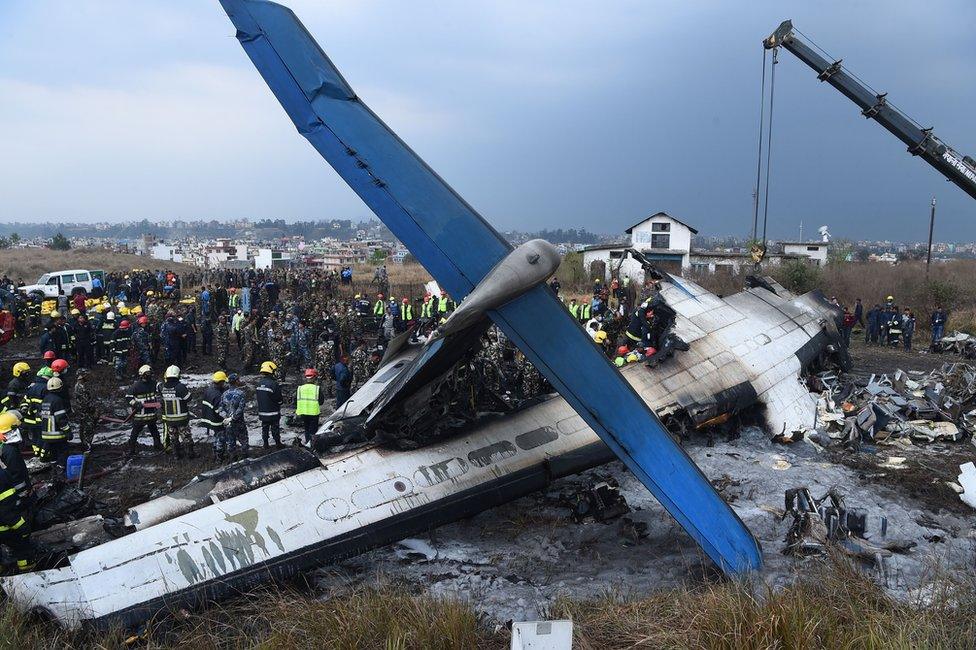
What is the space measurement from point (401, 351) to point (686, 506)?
717 cm

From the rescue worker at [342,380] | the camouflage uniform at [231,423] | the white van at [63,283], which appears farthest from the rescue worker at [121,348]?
the white van at [63,283]

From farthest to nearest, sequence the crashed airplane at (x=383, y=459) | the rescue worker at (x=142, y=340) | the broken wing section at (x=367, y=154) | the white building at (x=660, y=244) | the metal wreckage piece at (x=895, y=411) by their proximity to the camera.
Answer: the white building at (x=660, y=244)
the rescue worker at (x=142, y=340)
the metal wreckage piece at (x=895, y=411)
the broken wing section at (x=367, y=154)
the crashed airplane at (x=383, y=459)

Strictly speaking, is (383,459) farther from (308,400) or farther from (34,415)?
(34,415)

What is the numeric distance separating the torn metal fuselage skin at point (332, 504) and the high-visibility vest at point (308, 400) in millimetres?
1284

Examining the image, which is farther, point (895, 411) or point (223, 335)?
point (223, 335)

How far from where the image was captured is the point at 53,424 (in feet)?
34.4

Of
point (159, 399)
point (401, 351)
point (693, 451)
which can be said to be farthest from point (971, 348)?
point (159, 399)

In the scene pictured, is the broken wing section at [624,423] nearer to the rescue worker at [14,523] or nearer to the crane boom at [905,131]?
the rescue worker at [14,523]

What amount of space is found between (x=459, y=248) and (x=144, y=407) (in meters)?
8.12

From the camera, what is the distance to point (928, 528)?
886cm

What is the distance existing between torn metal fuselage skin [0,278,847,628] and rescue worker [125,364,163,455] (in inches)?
176

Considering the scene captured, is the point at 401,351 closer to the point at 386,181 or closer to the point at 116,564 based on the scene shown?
the point at 386,181

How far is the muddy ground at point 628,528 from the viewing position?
748cm

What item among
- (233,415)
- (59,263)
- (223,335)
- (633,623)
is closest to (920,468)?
(633,623)
